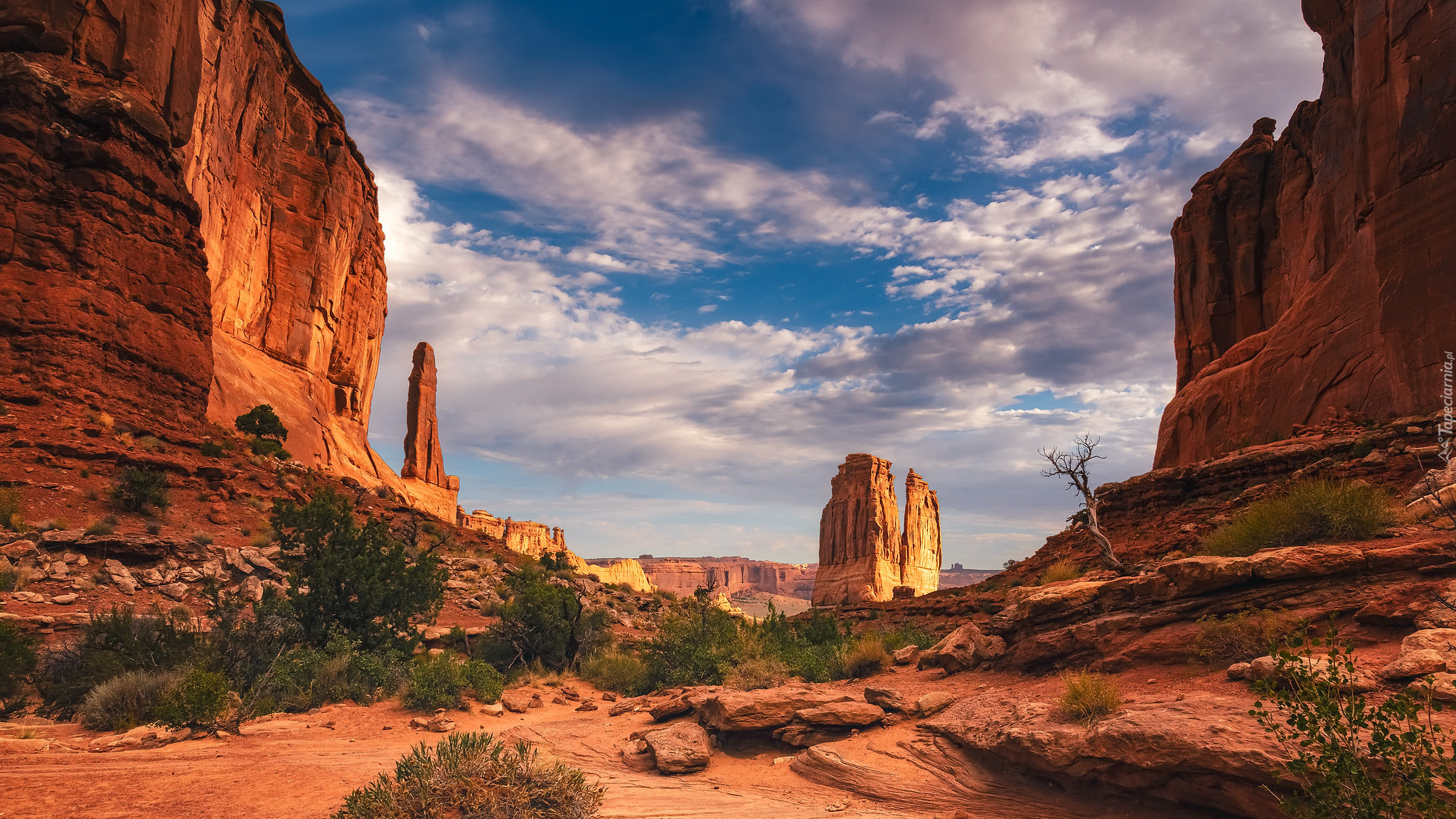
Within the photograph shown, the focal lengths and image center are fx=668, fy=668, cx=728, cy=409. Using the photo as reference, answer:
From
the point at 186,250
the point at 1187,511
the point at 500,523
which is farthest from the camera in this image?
the point at 500,523

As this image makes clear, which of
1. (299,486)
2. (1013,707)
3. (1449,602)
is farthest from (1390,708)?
(299,486)

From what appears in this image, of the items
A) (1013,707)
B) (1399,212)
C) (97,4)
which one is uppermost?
(97,4)

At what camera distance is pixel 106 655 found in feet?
32.0

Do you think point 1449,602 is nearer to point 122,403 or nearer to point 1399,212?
point 1399,212

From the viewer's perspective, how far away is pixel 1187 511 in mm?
16938

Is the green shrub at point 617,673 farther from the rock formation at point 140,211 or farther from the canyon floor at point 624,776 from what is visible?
the rock formation at point 140,211

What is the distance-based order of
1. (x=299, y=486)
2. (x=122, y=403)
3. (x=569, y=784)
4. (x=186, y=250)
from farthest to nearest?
(x=299, y=486), (x=186, y=250), (x=122, y=403), (x=569, y=784)

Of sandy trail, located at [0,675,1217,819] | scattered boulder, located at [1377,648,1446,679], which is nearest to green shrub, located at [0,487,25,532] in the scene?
sandy trail, located at [0,675,1217,819]

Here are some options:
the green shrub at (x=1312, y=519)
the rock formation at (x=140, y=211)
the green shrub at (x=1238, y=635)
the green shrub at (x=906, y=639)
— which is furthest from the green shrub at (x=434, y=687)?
the rock formation at (x=140, y=211)

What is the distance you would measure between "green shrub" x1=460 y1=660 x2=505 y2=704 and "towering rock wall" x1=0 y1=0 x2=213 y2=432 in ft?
46.3

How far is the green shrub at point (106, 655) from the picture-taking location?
365 inches

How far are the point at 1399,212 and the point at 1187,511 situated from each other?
7954mm

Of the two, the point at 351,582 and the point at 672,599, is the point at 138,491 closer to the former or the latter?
the point at 351,582

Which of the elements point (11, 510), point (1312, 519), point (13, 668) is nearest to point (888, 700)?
point (1312, 519)
